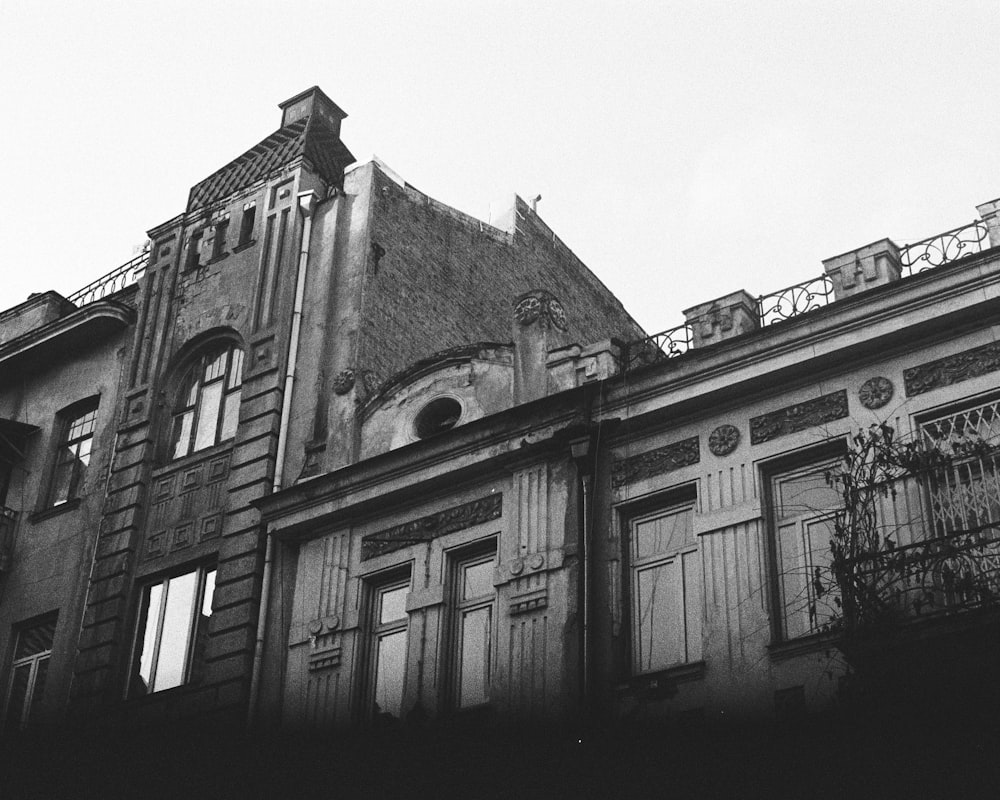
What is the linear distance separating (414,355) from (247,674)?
17.9ft

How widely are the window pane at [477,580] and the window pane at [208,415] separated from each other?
527 cm

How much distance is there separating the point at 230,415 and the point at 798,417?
8707 millimetres


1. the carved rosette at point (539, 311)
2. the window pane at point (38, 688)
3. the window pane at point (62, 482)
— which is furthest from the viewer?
the window pane at point (62, 482)

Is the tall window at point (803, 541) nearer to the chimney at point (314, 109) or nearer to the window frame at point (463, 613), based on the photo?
the window frame at point (463, 613)

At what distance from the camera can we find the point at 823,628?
14227mm

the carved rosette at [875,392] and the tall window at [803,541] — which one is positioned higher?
the carved rosette at [875,392]

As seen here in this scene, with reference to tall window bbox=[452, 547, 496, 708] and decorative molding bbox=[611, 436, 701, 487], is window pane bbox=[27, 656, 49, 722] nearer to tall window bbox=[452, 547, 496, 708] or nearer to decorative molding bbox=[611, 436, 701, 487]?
tall window bbox=[452, 547, 496, 708]

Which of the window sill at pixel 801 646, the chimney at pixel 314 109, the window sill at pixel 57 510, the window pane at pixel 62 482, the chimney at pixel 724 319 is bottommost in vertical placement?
the window sill at pixel 801 646

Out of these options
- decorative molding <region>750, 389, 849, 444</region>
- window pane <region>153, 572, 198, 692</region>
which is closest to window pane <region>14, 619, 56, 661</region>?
window pane <region>153, 572, 198, 692</region>

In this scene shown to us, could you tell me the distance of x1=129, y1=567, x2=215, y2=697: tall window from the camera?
19359 mm

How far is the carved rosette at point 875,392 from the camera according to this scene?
49.5ft

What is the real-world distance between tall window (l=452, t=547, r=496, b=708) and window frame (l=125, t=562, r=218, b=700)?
3638 millimetres

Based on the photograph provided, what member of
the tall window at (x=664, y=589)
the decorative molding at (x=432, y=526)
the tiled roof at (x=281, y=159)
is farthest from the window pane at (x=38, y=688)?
the tall window at (x=664, y=589)

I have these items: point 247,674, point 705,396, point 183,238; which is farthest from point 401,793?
point 183,238
